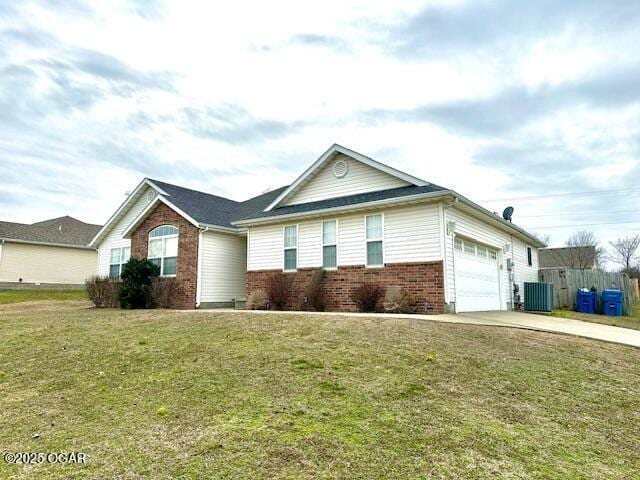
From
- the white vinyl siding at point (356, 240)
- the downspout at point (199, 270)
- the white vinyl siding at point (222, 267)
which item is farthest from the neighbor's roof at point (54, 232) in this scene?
the white vinyl siding at point (356, 240)

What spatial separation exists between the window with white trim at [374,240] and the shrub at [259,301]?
411 centimetres

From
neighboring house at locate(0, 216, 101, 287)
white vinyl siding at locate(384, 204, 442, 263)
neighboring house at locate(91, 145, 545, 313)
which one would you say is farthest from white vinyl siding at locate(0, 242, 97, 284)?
white vinyl siding at locate(384, 204, 442, 263)

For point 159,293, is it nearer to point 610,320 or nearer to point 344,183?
point 344,183

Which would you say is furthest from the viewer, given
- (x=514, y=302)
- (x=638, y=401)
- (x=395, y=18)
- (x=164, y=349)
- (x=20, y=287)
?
(x=20, y=287)

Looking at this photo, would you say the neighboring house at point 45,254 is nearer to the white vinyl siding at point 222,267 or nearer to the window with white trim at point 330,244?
the white vinyl siding at point 222,267

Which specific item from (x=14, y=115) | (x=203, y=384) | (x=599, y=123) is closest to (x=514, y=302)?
(x=599, y=123)

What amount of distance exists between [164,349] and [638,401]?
690 cm

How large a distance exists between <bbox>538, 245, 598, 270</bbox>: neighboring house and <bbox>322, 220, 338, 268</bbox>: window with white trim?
1486 inches

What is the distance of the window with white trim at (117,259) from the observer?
67.2ft

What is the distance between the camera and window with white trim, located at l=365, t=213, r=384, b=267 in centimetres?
1301

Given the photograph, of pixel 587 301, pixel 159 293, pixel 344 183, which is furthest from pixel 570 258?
pixel 159 293

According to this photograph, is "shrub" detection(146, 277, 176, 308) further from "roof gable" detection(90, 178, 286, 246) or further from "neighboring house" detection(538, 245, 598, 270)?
"neighboring house" detection(538, 245, 598, 270)

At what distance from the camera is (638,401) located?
5285 millimetres

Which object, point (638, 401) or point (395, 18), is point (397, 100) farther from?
point (638, 401)
